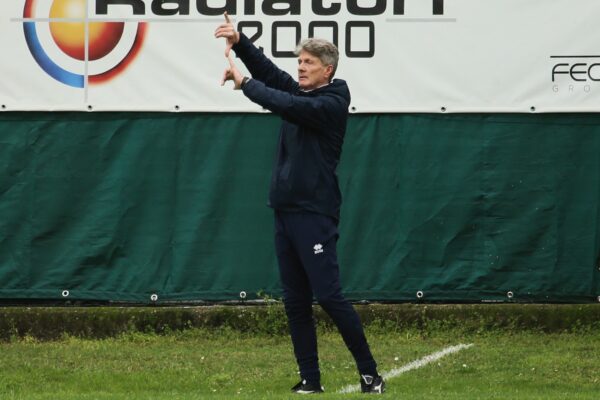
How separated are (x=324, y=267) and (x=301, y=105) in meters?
0.90

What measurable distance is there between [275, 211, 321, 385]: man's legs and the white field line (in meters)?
0.43

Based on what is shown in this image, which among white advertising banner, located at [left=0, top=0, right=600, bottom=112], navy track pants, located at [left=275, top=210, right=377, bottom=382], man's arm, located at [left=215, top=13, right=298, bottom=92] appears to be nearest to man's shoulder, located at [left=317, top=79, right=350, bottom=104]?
man's arm, located at [left=215, top=13, right=298, bottom=92]

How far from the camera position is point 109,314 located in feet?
34.2

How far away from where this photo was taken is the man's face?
732 centimetres

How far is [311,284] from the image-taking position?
287 inches

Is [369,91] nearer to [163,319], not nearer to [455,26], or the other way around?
[455,26]

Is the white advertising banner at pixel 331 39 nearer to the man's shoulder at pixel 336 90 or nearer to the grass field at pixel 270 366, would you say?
the grass field at pixel 270 366

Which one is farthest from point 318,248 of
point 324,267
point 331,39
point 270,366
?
point 331,39

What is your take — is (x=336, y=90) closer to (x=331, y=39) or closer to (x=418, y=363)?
(x=418, y=363)

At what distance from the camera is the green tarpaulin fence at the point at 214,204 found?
10609 mm

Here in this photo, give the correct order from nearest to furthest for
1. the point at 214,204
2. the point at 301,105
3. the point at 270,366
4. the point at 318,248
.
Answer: the point at 301,105
the point at 318,248
the point at 270,366
the point at 214,204

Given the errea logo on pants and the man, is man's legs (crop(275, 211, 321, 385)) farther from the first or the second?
the errea logo on pants

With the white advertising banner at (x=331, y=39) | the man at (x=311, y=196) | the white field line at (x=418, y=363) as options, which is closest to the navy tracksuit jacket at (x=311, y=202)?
the man at (x=311, y=196)

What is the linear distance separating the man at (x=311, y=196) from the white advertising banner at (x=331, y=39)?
3.18 meters
